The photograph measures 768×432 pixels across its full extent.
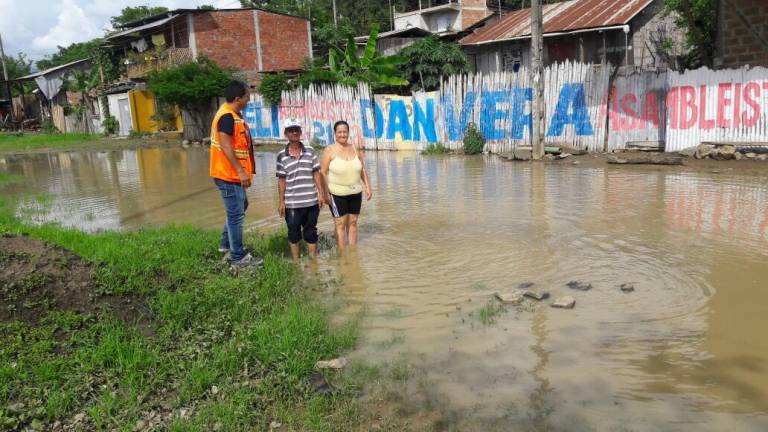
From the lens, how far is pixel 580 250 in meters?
6.64

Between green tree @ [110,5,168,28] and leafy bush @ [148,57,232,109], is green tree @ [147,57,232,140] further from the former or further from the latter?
green tree @ [110,5,168,28]

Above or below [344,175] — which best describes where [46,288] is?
below

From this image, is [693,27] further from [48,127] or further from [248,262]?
[48,127]

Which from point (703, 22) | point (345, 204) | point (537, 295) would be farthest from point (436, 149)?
point (537, 295)

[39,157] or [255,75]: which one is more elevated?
[255,75]

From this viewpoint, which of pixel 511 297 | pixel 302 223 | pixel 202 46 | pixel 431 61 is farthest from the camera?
pixel 202 46

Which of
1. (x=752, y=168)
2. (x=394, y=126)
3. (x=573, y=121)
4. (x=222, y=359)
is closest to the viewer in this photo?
(x=222, y=359)

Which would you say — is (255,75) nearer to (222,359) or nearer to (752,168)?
(752,168)

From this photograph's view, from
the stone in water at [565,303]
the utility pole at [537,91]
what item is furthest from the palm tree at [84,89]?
the stone in water at [565,303]

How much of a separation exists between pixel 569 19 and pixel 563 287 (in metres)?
18.4

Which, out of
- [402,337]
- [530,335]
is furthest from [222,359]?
[530,335]

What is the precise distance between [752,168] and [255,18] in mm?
28294

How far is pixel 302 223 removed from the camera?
6691 mm

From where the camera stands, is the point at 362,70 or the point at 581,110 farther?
the point at 362,70
